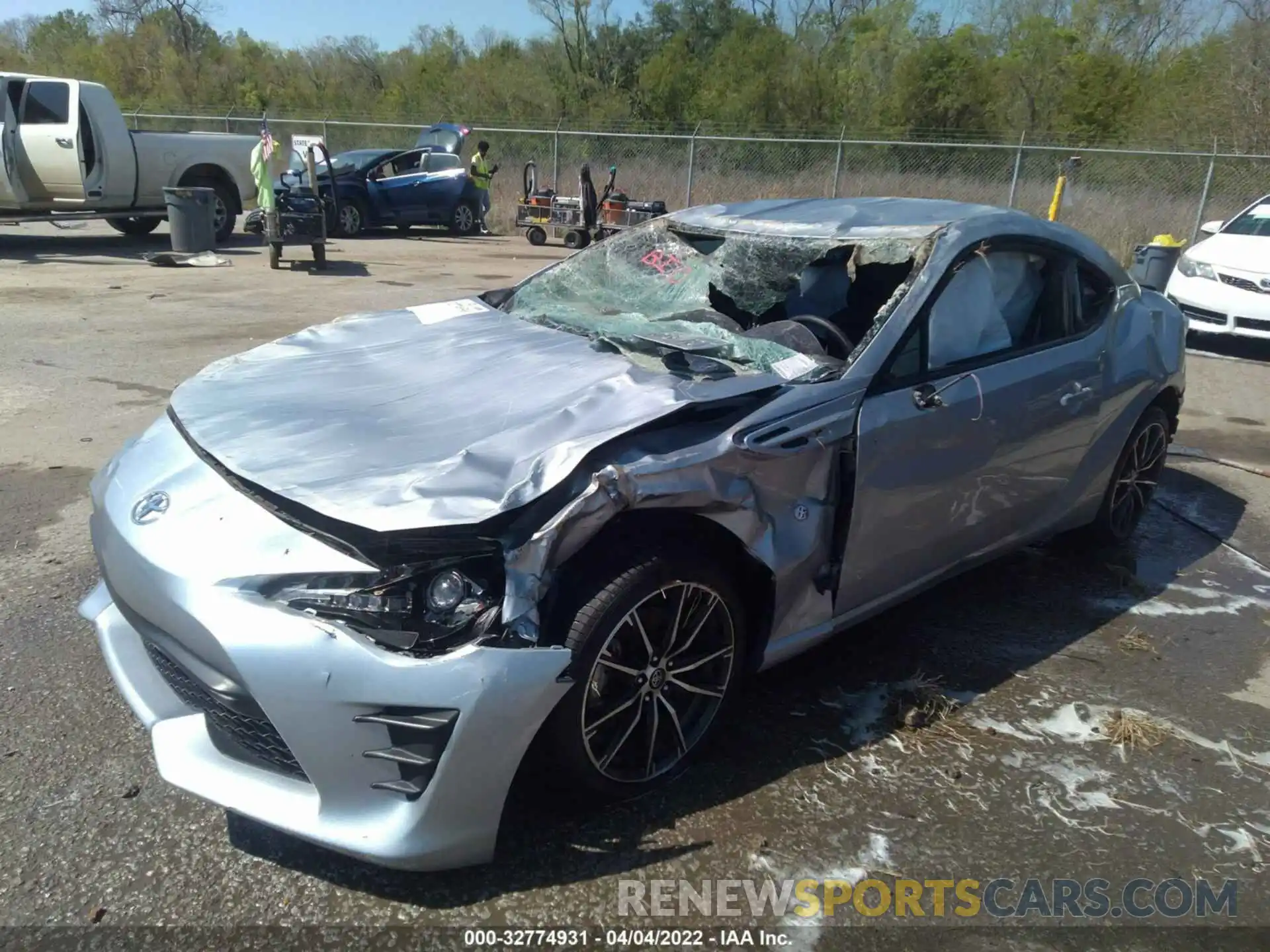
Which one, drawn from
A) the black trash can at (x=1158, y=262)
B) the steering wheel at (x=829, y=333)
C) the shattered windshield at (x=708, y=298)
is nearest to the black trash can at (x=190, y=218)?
the shattered windshield at (x=708, y=298)

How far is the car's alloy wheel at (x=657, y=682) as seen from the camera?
2512mm

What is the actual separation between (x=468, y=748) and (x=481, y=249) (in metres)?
15.9

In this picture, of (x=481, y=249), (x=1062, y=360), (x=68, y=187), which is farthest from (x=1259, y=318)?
(x=68, y=187)

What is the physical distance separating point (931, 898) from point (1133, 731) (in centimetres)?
118

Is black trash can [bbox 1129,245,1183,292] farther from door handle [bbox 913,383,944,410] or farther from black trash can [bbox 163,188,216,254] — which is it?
black trash can [bbox 163,188,216,254]

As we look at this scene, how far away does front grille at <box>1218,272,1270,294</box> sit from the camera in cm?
902

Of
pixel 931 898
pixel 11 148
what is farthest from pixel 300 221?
pixel 931 898

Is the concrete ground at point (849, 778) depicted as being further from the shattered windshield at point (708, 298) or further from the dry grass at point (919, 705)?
the shattered windshield at point (708, 298)

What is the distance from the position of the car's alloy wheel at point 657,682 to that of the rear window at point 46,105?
1393 centimetres

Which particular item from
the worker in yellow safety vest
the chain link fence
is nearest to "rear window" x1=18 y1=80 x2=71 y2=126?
the worker in yellow safety vest

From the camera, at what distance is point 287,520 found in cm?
240

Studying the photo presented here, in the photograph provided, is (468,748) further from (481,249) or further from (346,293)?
(481,249)

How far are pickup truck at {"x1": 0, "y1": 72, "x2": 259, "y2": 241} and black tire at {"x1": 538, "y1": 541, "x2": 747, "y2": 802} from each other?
13802 mm

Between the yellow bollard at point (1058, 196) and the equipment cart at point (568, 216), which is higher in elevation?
the yellow bollard at point (1058, 196)
